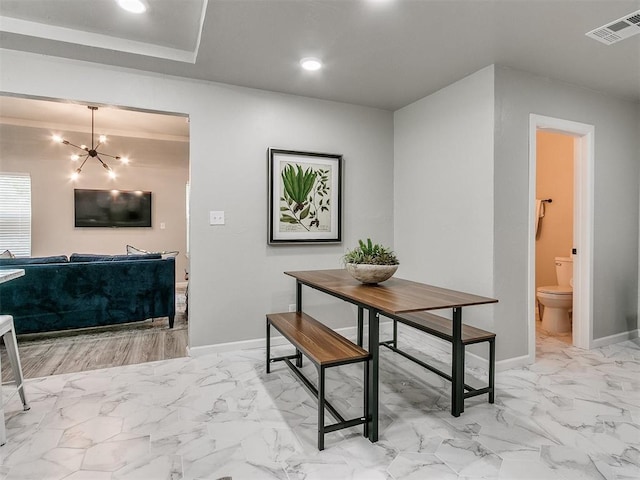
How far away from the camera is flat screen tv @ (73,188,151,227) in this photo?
20.0 ft

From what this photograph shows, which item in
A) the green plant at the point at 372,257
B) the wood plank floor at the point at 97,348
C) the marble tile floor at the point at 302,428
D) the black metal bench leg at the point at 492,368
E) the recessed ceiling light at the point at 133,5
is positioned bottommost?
the marble tile floor at the point at 302,428

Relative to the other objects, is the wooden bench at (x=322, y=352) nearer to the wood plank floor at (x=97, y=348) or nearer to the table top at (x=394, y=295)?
the table top at (x=394, y=295)

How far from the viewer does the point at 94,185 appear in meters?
6.20

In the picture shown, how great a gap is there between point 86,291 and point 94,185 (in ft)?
10.9

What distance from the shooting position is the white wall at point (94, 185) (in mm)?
5684

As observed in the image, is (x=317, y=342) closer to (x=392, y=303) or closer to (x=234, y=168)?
(x=392, y=303)

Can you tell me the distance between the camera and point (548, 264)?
4.69 metres

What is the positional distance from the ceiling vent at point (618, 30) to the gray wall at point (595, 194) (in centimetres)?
56

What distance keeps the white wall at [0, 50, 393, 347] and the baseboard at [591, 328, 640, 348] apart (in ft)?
7.91

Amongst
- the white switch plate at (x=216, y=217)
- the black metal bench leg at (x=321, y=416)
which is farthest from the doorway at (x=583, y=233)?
the white switch plate at (x=216, y=217)

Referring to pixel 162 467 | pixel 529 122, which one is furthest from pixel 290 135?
pixel 162 467

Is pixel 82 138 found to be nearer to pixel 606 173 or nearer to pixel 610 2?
pixel 610 2

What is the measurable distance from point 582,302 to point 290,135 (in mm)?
3182

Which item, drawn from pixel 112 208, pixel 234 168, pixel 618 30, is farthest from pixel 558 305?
pixel 112 208
